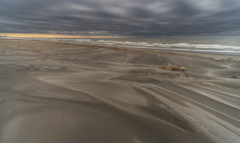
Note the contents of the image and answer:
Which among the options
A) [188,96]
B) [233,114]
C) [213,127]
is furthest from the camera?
[188,96]

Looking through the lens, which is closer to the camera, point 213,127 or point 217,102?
point 213,127

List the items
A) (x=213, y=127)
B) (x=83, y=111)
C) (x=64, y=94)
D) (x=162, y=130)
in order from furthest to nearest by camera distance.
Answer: (x=64, y=94) → (x=83, y=111) → (x=213, y=127) → (x=162, y=130)

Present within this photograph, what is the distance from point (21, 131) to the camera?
144 centimetres

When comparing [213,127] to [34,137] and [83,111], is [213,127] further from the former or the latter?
[34,137]

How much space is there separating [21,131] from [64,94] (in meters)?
1.14

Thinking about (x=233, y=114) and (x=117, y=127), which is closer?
(x=117, y=127)

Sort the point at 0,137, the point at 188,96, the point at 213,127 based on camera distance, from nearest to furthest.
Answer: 1. the point at 0,137
2. the point at 213,127
3. the point at 188,96

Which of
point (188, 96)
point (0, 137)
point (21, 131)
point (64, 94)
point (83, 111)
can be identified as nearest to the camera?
point (0, 137)

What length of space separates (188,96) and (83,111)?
233 cm

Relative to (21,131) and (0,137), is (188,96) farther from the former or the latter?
(0,137)

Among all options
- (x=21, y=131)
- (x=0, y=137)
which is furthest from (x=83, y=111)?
(x=0, y=137)

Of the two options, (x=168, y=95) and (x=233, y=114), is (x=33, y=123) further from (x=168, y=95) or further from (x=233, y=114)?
(x=233, y=114)

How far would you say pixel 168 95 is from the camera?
2805 millimetres

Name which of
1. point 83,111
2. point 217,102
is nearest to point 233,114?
point 217,102
